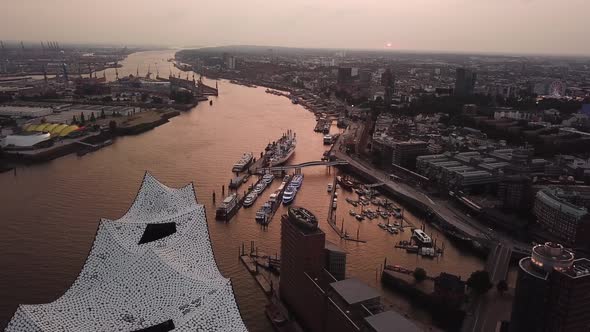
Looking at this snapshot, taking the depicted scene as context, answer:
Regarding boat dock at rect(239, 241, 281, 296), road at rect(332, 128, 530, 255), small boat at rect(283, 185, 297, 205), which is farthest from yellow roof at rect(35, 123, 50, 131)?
boat dock at rect(239, 241, 281, 296)

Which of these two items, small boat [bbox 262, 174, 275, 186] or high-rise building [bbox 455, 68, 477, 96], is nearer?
small boat [bbox 262, 174, 275, 186]

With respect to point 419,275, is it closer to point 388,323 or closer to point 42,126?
point 388,323

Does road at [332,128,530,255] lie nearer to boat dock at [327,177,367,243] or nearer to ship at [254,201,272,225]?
boat dock at [327,177,367,243]

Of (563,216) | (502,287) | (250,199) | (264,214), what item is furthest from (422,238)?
Answer: (250,199)

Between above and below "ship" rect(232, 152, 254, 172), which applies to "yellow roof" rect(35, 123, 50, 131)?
above

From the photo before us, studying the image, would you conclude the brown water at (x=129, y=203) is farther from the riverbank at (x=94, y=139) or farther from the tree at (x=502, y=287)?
the tree at (x=502, y=287)

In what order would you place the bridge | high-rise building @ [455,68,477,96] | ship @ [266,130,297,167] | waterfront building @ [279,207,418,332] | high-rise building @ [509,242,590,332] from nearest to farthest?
high-rise building @ [509,242,590,332]
waterfront building @ [279,207,418,332]
the bridge
ship @ [266,130,297,167]
high-rise building @ [455,68,477,96]
